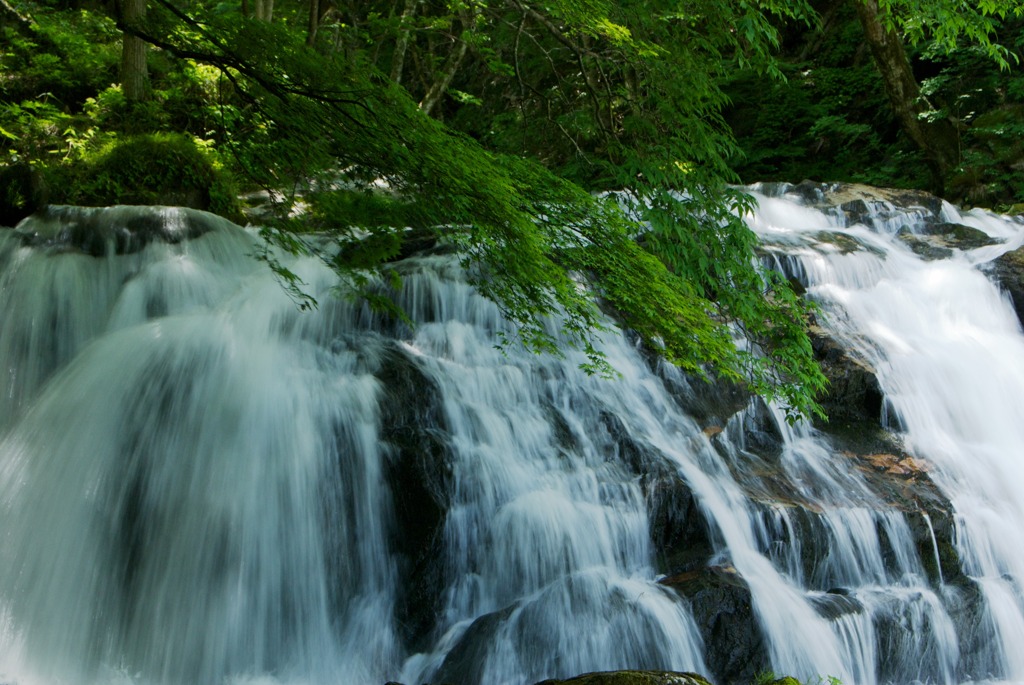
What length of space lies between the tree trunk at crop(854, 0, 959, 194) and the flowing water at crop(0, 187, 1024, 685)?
8781mm

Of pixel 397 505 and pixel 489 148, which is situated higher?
pixel 489 148

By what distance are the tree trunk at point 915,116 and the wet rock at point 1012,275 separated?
16.0 ft

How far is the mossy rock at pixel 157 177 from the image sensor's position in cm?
823

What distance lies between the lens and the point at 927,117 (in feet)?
49.6

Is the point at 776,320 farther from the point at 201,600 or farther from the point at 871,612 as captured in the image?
the point at 201,600

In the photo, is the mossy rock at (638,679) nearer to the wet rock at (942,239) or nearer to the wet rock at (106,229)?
the wet rock at (106,229)

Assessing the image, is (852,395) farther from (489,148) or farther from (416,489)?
(416,489)

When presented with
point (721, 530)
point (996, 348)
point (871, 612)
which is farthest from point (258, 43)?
point (996, 348)

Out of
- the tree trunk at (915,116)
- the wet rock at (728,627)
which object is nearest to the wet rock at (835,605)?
the wet rock at (728,627)

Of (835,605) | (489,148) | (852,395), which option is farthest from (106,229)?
(852,395)

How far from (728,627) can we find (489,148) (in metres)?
4.64

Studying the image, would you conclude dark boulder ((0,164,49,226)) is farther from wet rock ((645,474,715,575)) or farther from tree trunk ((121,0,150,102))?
wet rock ((645,474,715,575))

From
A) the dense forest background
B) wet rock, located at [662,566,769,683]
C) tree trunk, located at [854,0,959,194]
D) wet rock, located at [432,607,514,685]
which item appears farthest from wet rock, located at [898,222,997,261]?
wet rock, located at [432,607,514,685]

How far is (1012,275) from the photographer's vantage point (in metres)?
10.4
